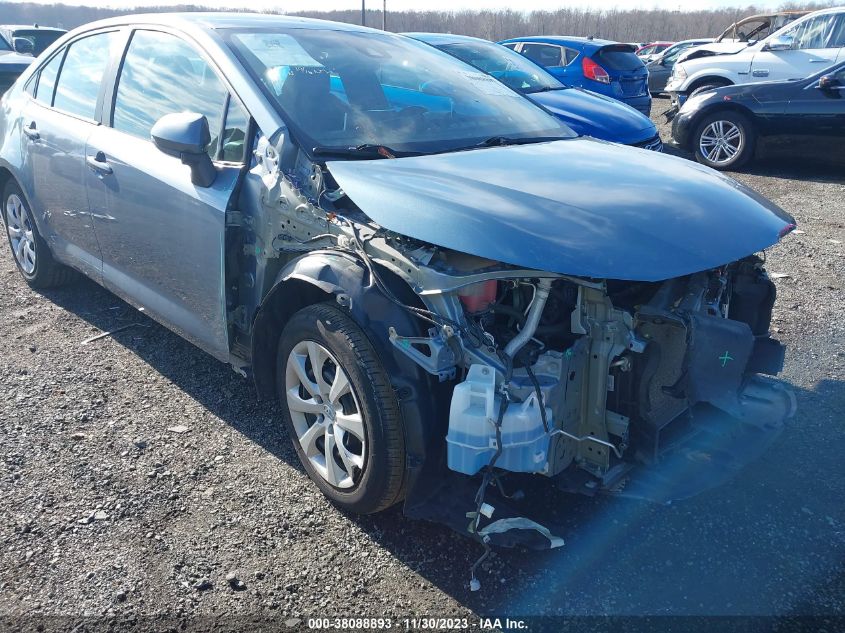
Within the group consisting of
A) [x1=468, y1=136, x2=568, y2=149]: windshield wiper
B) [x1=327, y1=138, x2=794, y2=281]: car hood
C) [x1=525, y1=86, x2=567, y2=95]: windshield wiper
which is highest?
[x1=468, y1=136, x2=568, y2=149]: windshield wiper

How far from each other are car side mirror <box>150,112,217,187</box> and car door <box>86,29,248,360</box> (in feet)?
0.32

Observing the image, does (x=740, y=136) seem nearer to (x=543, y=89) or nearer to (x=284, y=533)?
(x=543, y=89)

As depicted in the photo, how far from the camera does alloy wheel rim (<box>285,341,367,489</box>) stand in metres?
2.67

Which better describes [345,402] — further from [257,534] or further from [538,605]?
[538,605]

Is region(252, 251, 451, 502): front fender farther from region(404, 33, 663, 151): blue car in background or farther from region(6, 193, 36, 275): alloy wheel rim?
region(404, 33, 663, 151): blue car in background

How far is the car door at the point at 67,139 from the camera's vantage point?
4.05 metres

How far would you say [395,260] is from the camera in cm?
252

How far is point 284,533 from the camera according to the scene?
2738mm

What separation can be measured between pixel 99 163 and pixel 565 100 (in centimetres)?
503

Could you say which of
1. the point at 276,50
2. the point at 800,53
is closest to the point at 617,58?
the point at 800,53

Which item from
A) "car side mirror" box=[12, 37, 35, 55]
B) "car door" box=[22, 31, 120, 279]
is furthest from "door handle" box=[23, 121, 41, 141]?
"car side mirror" box=[12, 37, 35, 55]

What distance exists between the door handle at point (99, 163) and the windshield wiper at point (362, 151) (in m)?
1.44

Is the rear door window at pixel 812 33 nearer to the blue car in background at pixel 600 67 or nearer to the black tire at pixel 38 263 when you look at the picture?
the blue car in background at pixel 600 67

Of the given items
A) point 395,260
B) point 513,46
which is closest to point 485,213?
point 395,260
